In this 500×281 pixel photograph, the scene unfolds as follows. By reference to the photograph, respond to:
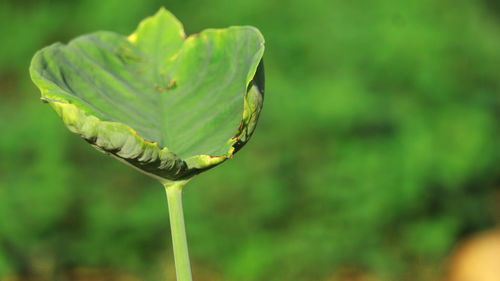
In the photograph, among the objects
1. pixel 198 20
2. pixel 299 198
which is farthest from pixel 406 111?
pixel 198 20

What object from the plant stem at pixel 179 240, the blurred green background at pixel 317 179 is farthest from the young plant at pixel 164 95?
the blurred green background at pixel 317 179

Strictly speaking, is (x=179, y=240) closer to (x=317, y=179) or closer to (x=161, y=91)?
(x=161, y=91)

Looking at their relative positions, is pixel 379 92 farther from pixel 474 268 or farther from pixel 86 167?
pixel 86 167

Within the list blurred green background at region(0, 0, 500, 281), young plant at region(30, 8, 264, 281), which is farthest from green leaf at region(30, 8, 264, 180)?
blurred green background at region(0, 0, 500, 281)

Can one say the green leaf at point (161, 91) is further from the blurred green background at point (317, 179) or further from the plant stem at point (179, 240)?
the blurred green background at point (317, 179)

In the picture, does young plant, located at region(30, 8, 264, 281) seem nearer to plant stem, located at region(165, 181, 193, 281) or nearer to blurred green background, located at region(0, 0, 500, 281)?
plant stem, located at region(165, 181, 193, 281)

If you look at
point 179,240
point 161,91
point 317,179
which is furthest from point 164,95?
point 317,179
